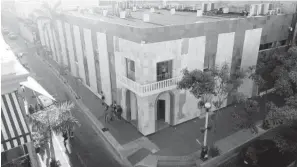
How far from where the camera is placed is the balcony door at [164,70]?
2031cm

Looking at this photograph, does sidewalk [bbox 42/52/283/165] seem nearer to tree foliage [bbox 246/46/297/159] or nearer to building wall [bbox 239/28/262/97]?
tree foliage [bbox 246/46/297/159]

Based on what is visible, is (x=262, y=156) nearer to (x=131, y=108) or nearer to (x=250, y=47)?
(x=131, y=108)

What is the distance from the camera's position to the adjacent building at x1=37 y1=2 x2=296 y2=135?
1927 cm

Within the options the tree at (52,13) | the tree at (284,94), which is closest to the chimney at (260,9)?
the tree at (284,94)

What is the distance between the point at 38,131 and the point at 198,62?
14984 millimetres

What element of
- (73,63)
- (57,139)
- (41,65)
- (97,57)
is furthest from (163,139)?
(41,65)

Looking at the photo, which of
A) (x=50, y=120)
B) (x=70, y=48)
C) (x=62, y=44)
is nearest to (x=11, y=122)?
(x=50, y=120)

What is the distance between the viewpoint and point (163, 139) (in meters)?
20.9

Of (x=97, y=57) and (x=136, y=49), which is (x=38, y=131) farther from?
(x=97, y=57)

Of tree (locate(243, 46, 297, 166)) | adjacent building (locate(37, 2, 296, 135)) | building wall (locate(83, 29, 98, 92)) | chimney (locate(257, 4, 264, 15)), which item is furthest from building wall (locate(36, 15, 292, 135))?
tree (locate(243, 46, 297, 166))

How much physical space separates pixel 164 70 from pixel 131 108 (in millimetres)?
5769

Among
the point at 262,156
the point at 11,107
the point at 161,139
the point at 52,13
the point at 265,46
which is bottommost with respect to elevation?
the point at 161,139

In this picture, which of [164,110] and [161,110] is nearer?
[164,110]

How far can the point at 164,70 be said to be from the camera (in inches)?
813
